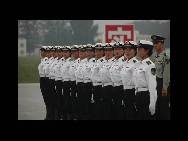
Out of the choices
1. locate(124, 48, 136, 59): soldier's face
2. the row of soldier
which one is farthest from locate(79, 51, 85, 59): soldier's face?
locate(124, 48, 136, 59): soldier's face

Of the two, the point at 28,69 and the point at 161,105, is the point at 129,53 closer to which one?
the point at 161,105

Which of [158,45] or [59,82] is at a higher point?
[158,45]

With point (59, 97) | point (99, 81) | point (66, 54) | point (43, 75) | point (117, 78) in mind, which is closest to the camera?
point (117, 78)

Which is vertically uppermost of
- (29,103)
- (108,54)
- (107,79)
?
(108,54)

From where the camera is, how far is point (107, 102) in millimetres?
6688

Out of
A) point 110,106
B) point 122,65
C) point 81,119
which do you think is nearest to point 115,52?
point 122,65

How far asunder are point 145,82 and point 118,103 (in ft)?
2.32

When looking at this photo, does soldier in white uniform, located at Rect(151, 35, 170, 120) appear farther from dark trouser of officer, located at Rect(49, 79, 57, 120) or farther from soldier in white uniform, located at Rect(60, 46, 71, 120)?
dark trouser of officer, located at Rect(49, 79, 57, 120)

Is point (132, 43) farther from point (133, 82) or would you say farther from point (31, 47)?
point (31, 47)

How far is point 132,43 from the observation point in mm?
6238

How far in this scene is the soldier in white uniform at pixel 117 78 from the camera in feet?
21.0

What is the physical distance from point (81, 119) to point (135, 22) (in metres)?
1.51

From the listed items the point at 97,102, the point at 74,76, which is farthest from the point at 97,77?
the point at 74,76

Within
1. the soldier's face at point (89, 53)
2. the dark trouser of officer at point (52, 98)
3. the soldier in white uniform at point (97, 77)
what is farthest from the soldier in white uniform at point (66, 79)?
the soldier in white uniform at point (97, 77)
